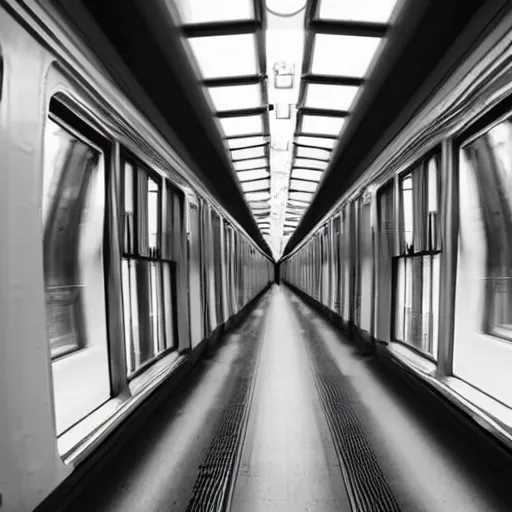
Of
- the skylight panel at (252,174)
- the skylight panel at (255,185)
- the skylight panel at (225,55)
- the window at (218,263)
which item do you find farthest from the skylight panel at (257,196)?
the skylight panel at (225,55)

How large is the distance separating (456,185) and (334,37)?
1.53 metres

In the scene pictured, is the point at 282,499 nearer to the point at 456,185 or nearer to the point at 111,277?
the point at 111,277

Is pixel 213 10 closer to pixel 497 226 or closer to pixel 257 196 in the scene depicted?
pixel 497 226

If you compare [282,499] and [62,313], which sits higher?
[62,313]

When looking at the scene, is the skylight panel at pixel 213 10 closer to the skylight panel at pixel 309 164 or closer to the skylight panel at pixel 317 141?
the skylight panel at pixel 317 141

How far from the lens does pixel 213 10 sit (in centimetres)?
282

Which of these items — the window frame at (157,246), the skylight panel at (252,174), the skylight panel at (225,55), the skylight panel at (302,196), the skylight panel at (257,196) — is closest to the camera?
the window frame at (157,246)

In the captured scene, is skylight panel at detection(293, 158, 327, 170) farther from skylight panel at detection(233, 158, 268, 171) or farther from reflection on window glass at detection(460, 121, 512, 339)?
reflection on window glass at detection(460, 121, 512, 339)

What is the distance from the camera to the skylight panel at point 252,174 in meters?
7.24

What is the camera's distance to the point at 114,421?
211 cm

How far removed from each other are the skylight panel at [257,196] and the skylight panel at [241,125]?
357 centimetres

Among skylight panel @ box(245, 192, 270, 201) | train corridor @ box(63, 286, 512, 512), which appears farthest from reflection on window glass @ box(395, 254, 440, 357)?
skylight panel @ box(245, 192, 270, 201)

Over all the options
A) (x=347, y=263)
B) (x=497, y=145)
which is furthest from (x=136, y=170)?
(x=347, y=263)

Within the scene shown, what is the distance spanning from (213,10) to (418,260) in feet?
8.21
